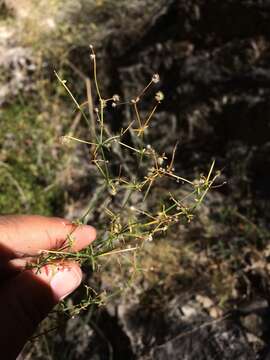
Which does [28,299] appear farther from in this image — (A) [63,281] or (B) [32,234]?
(B) [32,234]

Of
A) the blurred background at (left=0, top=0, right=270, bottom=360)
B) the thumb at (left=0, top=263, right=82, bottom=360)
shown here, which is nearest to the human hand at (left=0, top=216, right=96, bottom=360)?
the thumb at (left=0, top=263, right=82, bottom=360)

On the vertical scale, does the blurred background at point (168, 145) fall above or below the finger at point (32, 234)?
below

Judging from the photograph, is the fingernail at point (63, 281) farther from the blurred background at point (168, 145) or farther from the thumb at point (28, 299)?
the blurred background at point (168, 145)

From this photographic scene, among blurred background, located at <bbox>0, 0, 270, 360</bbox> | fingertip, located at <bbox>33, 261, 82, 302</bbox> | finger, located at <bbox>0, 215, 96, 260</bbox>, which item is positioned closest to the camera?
fingertip, located at <bbox>33, 261, 82, 302</bbox>

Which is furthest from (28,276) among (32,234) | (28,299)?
(32,234)

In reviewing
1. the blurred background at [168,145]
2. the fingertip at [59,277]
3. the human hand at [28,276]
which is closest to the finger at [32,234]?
the human hand at [28,276]

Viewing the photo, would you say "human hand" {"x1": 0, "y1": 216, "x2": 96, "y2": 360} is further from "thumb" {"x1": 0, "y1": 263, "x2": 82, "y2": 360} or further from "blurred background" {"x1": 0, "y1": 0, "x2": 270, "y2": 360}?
"blurred background" {"x1": 0, "y1": 0, "x2": 270, "y2": 360}

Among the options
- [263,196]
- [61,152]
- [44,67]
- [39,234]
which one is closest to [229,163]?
[263,196]
